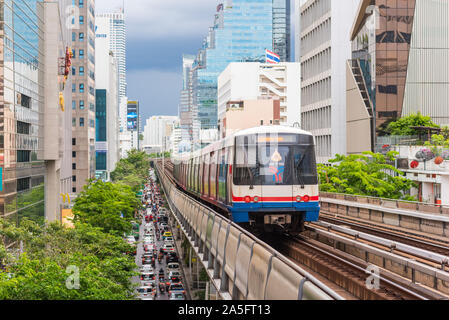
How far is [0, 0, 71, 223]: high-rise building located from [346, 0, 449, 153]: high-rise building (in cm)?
2755

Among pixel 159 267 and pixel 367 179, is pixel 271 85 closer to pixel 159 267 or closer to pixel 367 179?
pixel 159 267

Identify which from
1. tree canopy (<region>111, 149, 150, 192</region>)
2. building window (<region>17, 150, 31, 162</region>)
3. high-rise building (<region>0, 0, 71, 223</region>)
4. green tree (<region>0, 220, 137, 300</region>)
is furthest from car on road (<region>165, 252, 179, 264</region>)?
tree canopy (<region>111, 149, 150, 192</region>)

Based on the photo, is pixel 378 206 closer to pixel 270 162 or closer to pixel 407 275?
pixel 270 162

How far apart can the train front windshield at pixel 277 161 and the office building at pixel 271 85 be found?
91.3 meters

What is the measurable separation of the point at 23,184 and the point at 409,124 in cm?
3330

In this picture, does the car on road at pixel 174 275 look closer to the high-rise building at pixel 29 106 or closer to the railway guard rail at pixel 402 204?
the high-rise building at pixel 29 106

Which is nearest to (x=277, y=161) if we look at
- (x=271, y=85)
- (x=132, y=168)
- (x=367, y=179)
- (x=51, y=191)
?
(x=367, y=179)

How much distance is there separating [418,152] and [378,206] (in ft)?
50.8

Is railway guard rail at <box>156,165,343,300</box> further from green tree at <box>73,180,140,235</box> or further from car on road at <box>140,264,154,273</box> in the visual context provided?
car on road at <box>140,264,154,273</box>

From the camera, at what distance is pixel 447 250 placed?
16875 millimetres

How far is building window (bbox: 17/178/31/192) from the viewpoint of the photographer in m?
32.2
